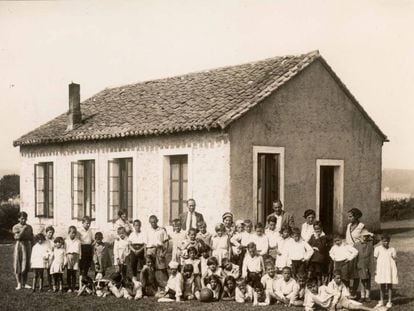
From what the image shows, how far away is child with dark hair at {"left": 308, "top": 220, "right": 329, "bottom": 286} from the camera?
8484mm

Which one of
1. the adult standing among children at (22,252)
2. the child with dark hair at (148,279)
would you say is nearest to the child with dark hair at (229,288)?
the child with dark hair at (148,279)

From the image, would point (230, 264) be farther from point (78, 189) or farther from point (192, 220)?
point (78, 189)

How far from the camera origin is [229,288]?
8.54m

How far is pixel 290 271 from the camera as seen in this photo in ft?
26.6

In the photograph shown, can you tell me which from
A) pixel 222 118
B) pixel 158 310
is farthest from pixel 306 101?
pixel 158 310

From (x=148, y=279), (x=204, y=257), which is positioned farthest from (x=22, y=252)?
(x=204, y=257)

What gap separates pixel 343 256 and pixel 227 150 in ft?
11.0

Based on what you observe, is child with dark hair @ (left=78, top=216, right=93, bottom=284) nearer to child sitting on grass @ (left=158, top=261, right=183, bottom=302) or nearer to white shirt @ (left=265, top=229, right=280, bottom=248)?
child sitting on grass @ (left=158, top=261, right=183, bottom=302)

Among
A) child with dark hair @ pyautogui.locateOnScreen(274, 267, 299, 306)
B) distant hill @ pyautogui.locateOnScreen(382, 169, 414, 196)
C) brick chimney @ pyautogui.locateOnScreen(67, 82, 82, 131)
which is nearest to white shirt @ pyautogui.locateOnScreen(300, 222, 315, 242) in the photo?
child with dark hair @ pyautogui.locateOnScreen(274, 267, 299, 306)

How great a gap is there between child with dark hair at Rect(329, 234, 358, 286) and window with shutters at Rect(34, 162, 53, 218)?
30.0 feet

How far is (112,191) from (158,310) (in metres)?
6.19

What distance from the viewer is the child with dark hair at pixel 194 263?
8711 mm

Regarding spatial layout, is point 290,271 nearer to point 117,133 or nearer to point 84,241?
point 84,241

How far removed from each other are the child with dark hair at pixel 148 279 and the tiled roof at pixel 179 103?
2903mm
